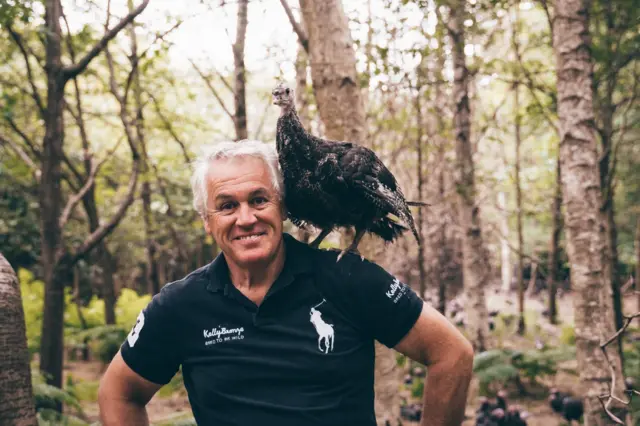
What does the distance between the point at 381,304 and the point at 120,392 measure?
1.05 meters

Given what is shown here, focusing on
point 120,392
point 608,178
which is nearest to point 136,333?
point 120,392

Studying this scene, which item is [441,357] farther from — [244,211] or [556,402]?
[556,402]

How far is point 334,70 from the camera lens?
11.2 ft

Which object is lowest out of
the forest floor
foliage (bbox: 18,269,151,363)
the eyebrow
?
the forest floor

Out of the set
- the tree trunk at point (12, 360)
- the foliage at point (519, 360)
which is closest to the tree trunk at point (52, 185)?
the tree trunk at point (12, 360)

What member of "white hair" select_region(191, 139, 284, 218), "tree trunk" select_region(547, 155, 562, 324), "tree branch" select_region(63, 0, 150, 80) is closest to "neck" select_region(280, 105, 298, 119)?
"white hair" select_region(191, 139, 284, 218)

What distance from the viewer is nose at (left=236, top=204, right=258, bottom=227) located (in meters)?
2.00

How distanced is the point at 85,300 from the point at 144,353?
14116 millimetres

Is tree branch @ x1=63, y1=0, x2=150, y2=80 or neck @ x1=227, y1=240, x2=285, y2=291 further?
tree branch @ x1=63, y1=0, x2=150, y2=80

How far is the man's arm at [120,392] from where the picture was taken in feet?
6.78

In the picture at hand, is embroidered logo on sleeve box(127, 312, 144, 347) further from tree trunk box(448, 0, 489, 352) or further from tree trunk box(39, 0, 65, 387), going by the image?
tree trunk box(448, 0, 489, 352)

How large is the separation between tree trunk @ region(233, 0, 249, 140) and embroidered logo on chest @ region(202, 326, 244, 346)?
11.7 ft

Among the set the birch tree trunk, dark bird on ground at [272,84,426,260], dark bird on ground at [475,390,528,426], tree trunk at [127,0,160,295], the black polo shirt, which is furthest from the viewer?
tree trunk at [127,0,160,295]

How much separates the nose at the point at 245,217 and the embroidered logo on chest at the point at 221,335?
38 cm
